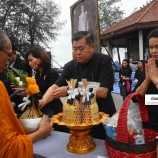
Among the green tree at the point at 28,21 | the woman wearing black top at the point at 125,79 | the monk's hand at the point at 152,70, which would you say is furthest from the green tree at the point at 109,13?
the monk's hand at the point at 152,70

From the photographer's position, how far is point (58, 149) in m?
1.62

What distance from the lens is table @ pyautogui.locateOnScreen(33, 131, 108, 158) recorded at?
4.97 feet

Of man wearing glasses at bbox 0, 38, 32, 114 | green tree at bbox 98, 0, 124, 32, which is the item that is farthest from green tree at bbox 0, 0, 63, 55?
man wearing glasses at bbox 0, 38, 32, 114

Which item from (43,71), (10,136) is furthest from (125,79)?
(10,136)

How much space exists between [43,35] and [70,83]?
19088 mm

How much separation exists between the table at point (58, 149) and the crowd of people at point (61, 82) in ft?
0.30

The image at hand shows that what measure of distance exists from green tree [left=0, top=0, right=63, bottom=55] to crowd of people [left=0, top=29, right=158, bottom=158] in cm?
1704

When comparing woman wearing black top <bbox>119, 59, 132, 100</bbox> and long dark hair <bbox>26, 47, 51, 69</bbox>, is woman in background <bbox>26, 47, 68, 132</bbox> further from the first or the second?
woman wearing black top <bbox>119, 59, 132, 100</bbox>

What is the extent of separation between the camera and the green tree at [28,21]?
19.0 m

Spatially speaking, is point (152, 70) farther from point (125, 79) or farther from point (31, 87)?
point (125, 79)

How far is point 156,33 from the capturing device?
179 cm

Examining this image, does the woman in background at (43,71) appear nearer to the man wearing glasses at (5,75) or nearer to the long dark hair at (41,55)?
the long dark hair at (41,55)

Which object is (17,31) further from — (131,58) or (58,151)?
(58,151)

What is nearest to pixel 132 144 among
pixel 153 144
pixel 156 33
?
pixel 153 144
